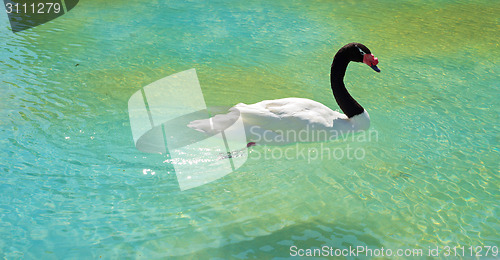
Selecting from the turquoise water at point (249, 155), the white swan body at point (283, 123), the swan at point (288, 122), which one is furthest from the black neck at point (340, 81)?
the turquoise water at point (249, 155)

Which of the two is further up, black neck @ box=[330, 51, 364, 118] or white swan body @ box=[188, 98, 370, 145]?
black neck @ box=[330, 51, 364, 118]

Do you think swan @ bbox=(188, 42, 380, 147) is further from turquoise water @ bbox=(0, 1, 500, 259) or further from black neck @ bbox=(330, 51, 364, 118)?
turquoise water @ bbox=(0, 1, 500, 259)

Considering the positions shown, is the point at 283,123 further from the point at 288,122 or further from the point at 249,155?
the point at 249,155

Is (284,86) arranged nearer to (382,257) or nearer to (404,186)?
(404,186)

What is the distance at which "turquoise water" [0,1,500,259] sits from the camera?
3.35 metres

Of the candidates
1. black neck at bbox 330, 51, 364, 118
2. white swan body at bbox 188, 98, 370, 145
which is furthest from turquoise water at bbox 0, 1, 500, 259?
black neck at bbox 330, 51, 364, 118

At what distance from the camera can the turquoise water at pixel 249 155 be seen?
11.0ft

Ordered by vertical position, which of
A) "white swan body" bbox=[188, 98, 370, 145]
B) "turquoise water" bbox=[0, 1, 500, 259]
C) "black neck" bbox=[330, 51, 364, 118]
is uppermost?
"black neck" bbox=[330, 51, 364, 118]

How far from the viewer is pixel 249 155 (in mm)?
4320

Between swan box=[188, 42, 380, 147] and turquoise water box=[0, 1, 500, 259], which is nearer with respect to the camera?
turquoise water box=[0, 1, 500, 259]

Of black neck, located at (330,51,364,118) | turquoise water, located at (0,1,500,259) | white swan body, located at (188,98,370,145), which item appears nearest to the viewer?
turquoise water, located at (0,1,500,259)

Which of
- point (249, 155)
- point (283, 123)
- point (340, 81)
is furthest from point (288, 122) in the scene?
point (340, 81)

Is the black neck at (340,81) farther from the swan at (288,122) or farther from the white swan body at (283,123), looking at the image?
the white swan body at (283,123)

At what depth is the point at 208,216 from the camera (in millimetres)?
3494
